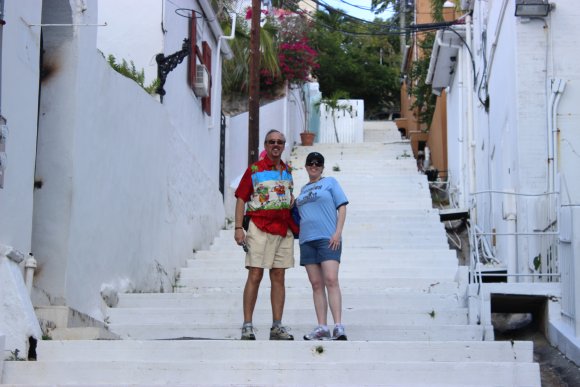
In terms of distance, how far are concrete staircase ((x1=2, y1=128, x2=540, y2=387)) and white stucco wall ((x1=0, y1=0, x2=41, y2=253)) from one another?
3.26 feet

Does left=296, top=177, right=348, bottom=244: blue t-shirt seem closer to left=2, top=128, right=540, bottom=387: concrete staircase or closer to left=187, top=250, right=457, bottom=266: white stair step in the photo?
left=2, top=128, right=540, bottom=387: concrete staircase

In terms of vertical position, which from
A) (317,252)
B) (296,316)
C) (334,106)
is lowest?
(296,316)

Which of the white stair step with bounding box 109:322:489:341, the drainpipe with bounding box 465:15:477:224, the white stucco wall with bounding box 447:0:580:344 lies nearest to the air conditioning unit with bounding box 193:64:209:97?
the white stucco wall with bounding box 447:0:580:344

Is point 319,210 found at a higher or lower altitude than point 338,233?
higher

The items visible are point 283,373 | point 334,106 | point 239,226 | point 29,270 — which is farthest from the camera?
point 334,106

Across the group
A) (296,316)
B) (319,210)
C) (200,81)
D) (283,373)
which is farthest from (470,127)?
(283,373)

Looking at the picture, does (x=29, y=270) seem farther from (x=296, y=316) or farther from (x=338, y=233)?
(x=296, y=316)

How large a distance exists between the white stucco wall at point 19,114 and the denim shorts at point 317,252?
6.63 ft

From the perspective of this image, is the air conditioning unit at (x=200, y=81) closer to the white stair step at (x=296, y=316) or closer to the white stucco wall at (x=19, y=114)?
the white stair step at (x=296, y=316)

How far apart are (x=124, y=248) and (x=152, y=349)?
9.95ft

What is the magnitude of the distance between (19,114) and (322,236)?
2.35 meters

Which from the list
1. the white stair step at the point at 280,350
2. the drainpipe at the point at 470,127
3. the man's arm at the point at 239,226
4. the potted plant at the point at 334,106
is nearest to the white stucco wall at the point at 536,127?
the white stair step at the point at 280,350

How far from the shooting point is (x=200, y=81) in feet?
41.6

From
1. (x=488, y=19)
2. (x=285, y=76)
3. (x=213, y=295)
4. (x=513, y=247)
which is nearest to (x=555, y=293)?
(x=513, y=247)
